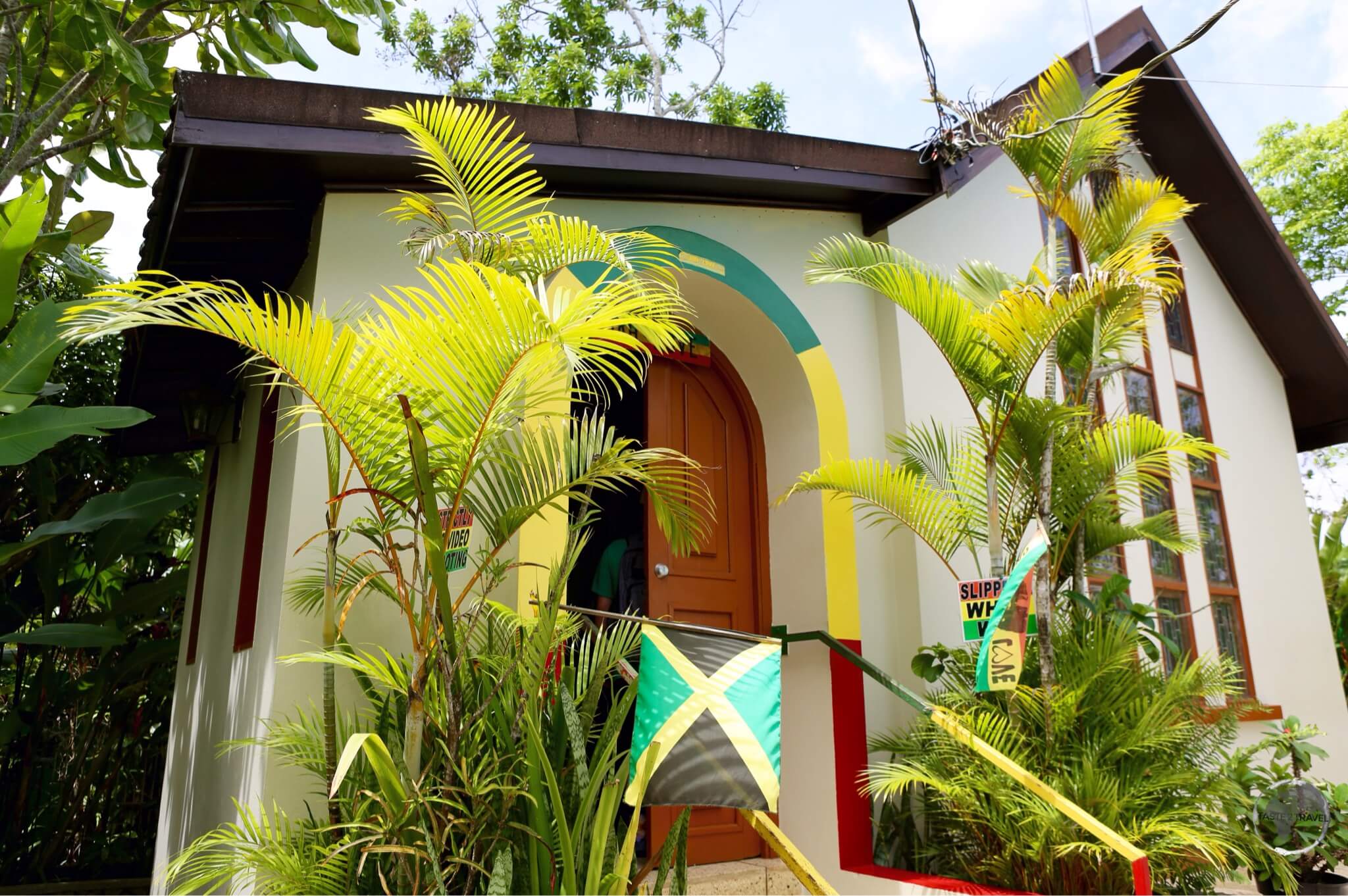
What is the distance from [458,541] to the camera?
2869 mm

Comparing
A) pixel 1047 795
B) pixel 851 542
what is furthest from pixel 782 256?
pixel 1047 795

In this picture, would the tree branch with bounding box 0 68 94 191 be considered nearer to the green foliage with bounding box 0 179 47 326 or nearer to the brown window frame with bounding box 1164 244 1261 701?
the green foliage with bounding box 0 179 47 326

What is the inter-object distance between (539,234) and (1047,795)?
2.67 metres

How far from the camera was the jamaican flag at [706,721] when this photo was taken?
2.79m

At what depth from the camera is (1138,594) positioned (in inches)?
254

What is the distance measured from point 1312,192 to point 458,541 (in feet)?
57.3

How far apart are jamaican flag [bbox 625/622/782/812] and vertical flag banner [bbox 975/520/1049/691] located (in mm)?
1025

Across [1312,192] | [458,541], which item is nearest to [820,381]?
[458,541]

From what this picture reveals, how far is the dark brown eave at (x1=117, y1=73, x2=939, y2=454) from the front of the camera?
12.4 feet

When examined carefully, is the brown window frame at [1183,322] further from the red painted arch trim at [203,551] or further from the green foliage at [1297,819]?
the red painted arch trim at [203,551]

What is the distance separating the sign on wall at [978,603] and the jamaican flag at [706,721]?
1155mm

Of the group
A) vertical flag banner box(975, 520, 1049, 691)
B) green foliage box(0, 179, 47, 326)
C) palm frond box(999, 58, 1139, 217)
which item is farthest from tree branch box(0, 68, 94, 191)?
vertical flag banner box(975, 520, 1049, 691)

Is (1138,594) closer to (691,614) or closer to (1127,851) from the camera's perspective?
(691,614)

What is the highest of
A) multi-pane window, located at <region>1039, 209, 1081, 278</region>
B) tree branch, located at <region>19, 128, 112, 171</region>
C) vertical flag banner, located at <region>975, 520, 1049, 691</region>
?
multi-pane window, located at <region>1039, 209, 1081, 278</region>
